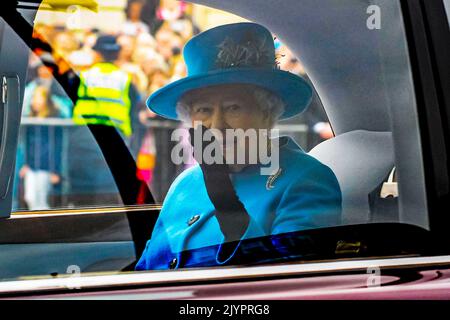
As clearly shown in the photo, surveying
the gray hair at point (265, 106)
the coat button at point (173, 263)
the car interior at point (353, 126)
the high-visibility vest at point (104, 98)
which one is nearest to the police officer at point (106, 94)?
the high-visibility vest at point (104, 98)

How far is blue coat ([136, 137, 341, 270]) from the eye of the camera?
5.94ft

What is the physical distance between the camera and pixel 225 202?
1837 mm

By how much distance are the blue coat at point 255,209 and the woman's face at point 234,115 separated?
0.22 feet

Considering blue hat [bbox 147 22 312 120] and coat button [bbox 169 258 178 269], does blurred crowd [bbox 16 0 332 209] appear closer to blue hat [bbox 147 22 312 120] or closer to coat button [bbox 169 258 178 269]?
blue hat [bbox 147 22 312 120]

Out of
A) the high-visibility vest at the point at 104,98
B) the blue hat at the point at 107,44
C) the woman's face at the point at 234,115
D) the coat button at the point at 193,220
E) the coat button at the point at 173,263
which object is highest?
the blue hat at the point at 107,44

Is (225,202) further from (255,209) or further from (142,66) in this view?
(142,66)

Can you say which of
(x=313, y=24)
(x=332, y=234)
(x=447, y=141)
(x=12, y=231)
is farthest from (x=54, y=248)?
(x=447, y=141)

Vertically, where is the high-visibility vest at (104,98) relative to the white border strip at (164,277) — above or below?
above

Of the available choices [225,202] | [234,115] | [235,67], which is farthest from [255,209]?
[235,67]

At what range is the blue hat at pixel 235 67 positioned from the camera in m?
1.82

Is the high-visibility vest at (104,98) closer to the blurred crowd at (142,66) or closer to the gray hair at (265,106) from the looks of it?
the blurred crowd at (142,66)

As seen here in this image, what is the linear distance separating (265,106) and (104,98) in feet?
1.43
